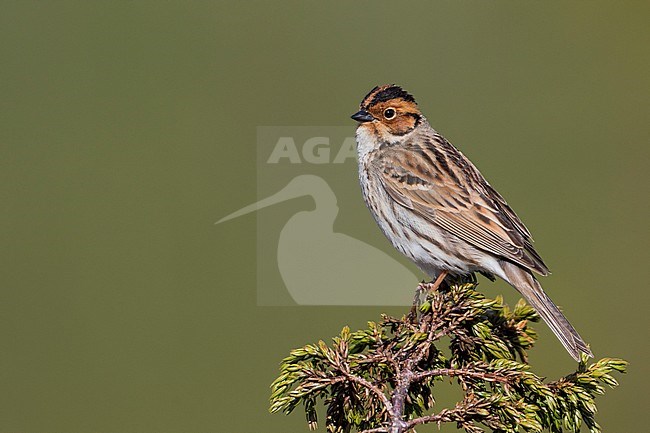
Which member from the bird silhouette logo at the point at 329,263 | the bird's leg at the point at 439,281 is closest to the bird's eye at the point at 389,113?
the bird's leg at the point at 439,281

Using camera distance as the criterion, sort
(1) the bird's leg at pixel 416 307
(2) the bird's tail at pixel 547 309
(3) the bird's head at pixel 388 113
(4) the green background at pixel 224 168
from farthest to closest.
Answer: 1. (4) the green background at pixel 224 168
2. (3) the bird's head at pixel 388 113
3. (2) the bird's tail at pixel 547 309
4. (1) the bird's leg at pixel 416 307

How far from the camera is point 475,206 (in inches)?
132

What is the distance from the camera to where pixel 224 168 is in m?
7.00

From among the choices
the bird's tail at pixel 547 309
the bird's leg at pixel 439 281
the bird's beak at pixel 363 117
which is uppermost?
the bird's beak at pixel 363 117

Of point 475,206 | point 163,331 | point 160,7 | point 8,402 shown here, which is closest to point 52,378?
point 8,402

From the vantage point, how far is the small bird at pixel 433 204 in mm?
3229

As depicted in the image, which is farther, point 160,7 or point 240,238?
point 160,7

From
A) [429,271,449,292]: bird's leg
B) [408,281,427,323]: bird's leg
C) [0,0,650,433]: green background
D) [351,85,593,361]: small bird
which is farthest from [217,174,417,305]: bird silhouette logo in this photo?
[408,281,427,323]: bird's leg

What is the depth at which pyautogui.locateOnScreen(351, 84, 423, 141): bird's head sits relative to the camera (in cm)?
360

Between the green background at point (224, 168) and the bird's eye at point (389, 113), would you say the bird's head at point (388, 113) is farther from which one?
the green background at point (224, 168)

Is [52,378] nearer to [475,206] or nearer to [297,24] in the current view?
[475,206]

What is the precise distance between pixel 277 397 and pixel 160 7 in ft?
23.9

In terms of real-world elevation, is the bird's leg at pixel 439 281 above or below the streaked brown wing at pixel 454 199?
below

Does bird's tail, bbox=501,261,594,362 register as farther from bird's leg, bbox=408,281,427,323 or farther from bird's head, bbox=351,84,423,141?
bird's head, bbox=351,84,423,141
